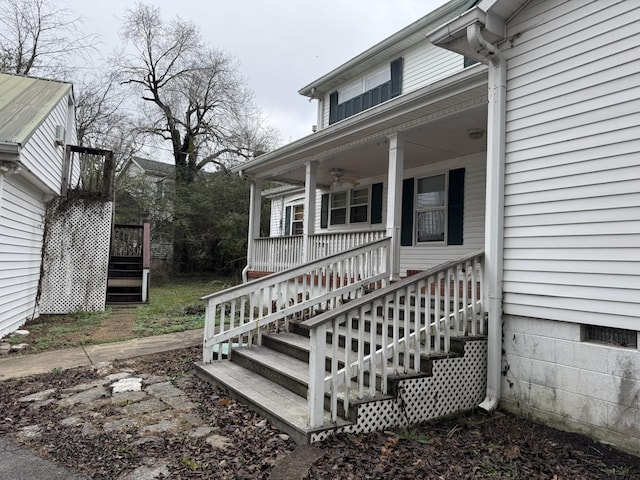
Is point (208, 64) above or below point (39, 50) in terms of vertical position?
above

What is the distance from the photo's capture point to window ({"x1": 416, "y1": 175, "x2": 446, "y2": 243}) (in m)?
7.82

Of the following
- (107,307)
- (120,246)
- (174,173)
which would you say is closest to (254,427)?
(107,307)

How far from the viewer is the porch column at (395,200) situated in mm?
6008

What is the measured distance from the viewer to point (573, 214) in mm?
3438

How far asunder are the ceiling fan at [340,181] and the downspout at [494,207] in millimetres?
5088

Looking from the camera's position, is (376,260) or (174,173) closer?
(376,260)

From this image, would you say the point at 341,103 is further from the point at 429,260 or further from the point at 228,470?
the point at 228,470

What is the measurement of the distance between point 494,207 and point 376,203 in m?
5.33

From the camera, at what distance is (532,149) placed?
3.77 m

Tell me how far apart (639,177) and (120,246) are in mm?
12722

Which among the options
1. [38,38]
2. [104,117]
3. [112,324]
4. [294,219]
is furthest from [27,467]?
[104,117]

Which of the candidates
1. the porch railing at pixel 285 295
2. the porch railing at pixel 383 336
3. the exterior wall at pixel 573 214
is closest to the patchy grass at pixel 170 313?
the porch railing at pixel 285 295

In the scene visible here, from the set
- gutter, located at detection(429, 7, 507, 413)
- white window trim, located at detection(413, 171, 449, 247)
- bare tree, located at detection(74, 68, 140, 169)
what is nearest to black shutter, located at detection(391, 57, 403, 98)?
white window trim, located at detection(413, 171, 449, 247)

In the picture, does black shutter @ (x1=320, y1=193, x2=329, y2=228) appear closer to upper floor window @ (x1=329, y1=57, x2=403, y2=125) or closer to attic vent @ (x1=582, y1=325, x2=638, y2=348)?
upper floor window @ (x1=329, y1=57, x2=403, y2=125)
